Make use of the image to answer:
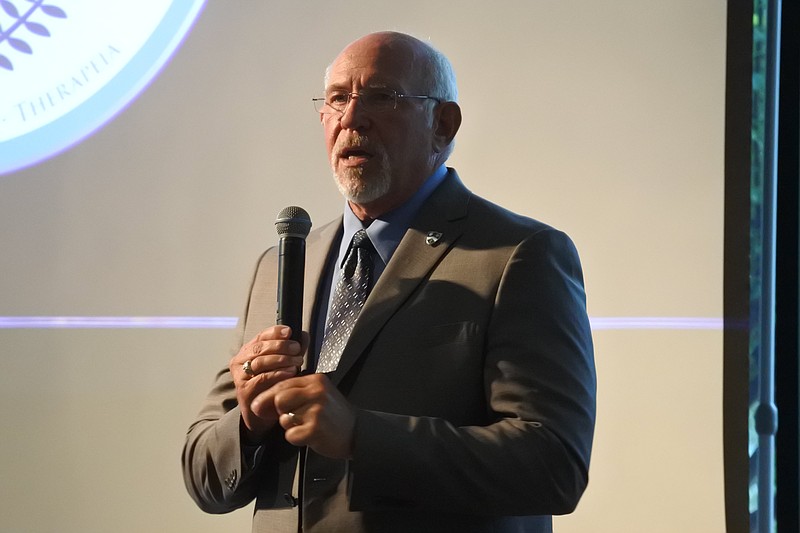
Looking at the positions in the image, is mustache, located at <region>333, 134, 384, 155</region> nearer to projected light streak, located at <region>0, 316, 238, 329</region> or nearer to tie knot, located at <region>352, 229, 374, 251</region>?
tie knot, located at <region>352, 229, 374, 251</region>

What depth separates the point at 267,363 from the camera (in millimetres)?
1330

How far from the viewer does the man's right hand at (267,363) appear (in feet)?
4.36

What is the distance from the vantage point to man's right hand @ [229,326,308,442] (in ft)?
4.36

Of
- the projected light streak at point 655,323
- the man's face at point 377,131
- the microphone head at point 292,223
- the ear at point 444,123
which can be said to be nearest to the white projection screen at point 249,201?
the projected light streak at point 655,323

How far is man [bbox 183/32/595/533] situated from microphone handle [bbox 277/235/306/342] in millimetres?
45

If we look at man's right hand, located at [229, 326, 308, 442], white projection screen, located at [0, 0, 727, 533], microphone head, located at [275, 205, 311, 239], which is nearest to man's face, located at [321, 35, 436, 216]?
microphone head, located at [275, 205, 311, 239]

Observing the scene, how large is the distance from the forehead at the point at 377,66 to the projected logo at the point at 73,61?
1.11 meters

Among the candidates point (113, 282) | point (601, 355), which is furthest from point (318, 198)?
point (601, 355)

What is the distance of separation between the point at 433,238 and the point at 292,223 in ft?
1.05

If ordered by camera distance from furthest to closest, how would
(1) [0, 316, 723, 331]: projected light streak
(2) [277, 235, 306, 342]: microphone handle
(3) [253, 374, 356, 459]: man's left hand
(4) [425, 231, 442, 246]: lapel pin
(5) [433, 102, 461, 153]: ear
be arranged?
(1) [0, 316, 723, 331]: projected light streak, (5) [433, 102, 461, 153]: ear, (4) [425, 231, 442, 246]: lapel pin, (2) [277, 235, 306, 342]: microphone handle, (3) [253, 374, 356, 459]: man's left hand

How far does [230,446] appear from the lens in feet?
4.95

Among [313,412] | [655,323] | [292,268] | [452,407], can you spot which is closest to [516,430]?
[452,407]

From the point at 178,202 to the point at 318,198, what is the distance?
46 cm

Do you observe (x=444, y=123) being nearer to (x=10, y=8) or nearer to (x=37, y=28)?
(x=37, y=28)
